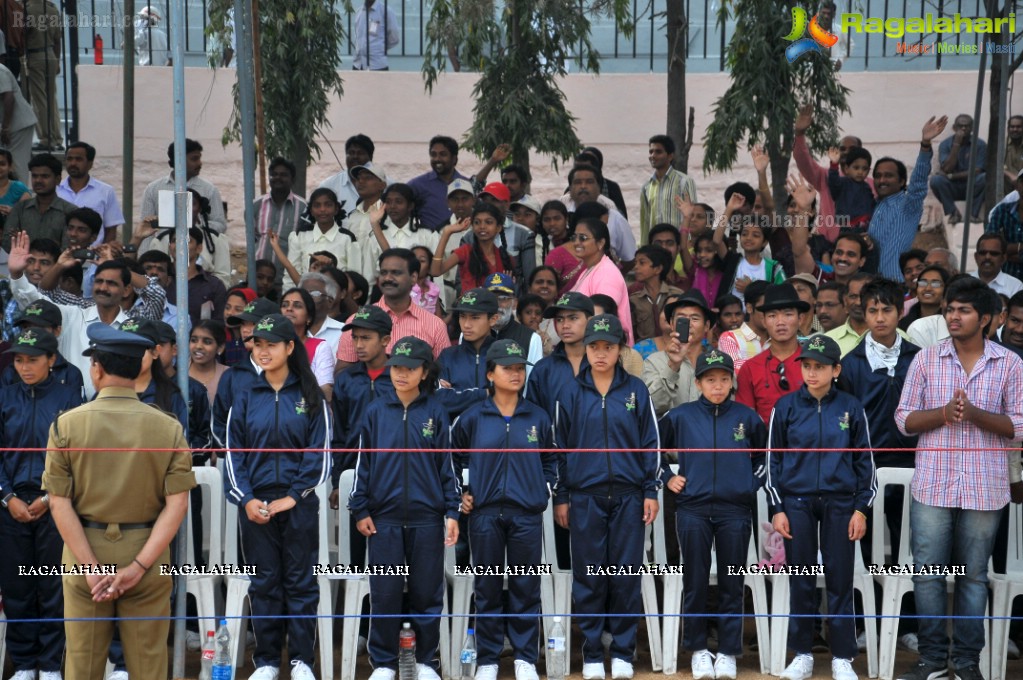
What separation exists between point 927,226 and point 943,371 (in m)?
6.54

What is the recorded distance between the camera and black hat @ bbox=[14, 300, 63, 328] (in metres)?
7.42

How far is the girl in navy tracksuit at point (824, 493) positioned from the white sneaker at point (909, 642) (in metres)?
0.63

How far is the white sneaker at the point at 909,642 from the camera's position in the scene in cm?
742

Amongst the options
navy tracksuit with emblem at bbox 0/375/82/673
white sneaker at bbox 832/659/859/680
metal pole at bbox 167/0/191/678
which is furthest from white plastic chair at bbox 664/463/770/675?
navy tracksuit with emblem at bbox 0/375/82/673

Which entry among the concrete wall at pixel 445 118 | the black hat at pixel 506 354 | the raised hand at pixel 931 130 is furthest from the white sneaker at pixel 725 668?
the concrete wall at pixel 445 118

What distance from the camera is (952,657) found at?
22.4ft

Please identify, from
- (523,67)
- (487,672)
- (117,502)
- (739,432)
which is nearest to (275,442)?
(117,502)

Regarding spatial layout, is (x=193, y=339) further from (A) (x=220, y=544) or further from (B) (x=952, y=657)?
(B) (x=952, y=657)

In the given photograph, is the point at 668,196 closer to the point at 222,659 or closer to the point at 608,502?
the point at 608,502

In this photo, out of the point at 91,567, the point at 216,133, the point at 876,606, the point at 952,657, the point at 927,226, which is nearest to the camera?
the point at 91,567

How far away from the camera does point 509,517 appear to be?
6.94 meters

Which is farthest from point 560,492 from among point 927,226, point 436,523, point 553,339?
point 927,226

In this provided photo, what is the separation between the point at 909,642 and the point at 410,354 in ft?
10.1

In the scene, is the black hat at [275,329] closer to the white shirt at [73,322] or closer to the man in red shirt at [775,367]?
the white shirt at [73,322]
